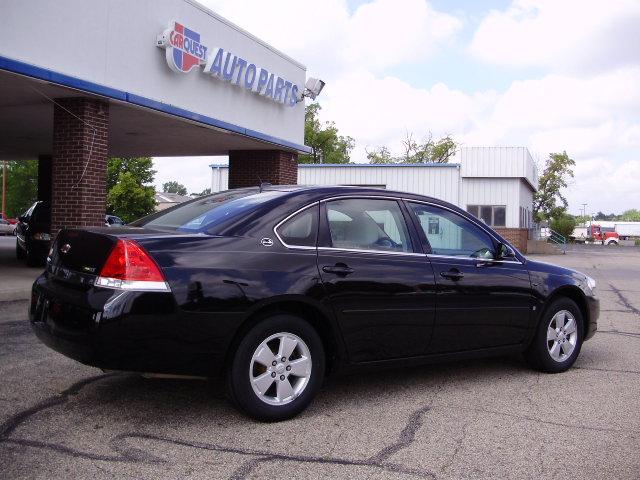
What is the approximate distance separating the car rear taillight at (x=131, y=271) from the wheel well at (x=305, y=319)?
567mm

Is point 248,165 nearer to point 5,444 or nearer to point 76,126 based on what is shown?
point 76,126

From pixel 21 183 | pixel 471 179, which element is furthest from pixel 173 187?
pixel 471 179

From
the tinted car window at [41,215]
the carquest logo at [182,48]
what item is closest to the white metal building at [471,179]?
the tinted car window at [41,215]

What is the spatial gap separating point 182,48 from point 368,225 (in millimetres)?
8959

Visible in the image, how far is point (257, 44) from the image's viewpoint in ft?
49.4

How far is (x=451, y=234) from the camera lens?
536 centimetres

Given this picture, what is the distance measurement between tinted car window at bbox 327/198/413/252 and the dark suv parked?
10.6 metres

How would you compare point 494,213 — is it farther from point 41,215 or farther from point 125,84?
point 125,84

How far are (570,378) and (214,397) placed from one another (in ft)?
10.1

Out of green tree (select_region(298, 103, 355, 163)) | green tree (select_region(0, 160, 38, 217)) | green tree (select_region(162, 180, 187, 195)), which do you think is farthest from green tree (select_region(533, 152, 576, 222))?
green tree (select_region(162, 180, 187, 195))

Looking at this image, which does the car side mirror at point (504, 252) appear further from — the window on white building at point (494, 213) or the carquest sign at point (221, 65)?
the window on white building at point (494, 213)

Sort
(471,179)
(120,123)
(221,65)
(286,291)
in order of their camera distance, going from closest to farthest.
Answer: (286,291) < (221,65) < (120,123) < (471,179)

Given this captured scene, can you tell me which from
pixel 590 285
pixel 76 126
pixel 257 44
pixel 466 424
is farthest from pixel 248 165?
pixel 466 424

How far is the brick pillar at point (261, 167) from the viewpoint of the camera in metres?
17.5
